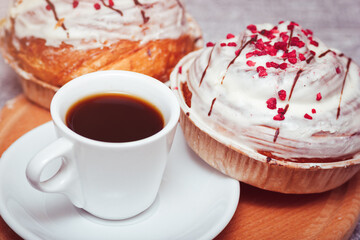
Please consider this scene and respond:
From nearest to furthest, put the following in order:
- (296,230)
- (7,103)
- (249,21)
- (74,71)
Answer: (296,230) < (74,71) < (7,103) < (249,21)

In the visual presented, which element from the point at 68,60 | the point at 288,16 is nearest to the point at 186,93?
the point at 68,60

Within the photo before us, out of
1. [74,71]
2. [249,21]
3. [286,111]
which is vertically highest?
[286,111]

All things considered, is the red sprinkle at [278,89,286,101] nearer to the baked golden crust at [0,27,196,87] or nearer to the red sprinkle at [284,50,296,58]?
the red sprinkle at [284,50,296,58]

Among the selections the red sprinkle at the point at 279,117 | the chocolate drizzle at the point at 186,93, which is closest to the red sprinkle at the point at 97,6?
the chocolate drizzle at the point at 186,93

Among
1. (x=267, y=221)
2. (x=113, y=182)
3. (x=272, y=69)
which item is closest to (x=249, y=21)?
(x=272, y=69)

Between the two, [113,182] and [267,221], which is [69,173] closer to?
[113,182]

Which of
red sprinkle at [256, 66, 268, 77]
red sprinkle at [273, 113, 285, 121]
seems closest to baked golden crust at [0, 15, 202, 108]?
red sprinkle at [256, 66, 268, 77]
